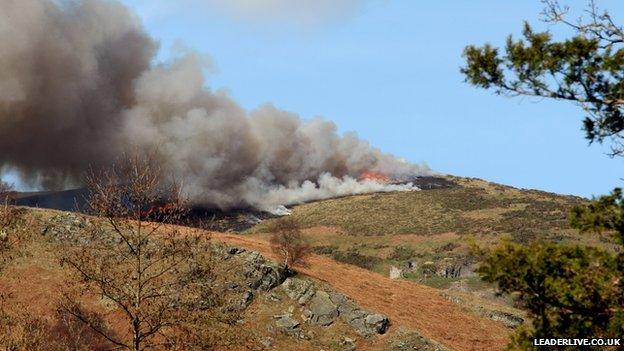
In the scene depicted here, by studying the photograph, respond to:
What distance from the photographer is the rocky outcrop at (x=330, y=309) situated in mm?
28609

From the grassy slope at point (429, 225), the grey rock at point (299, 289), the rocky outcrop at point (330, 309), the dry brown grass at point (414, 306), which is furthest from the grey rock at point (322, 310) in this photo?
the grassy slope at point (429, 225)

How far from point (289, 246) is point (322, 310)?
5.26m

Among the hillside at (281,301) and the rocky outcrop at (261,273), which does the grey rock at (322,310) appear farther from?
the rocky outcrop at (261,273)

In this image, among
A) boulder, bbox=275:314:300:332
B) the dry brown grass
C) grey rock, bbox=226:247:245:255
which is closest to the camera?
boulder, bbox=275:314:300:332

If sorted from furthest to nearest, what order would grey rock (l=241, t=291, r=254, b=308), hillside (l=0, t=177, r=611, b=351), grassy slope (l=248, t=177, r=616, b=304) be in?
1. grassy slope (l=248, t=177, r=616, b=304)
2. grey rock (l=241, t=291, r=254, b=308)
3. hillside (l=0, t=177, r=611, b=351)

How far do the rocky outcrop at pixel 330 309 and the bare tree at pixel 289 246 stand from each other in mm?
1693

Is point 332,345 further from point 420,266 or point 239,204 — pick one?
point 239,204

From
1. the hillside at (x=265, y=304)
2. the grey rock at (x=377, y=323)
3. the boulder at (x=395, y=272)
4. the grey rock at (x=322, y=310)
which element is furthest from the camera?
the boulder at (x=395, y=272)

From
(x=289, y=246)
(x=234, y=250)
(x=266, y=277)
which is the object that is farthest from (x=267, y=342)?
(x=289, y=246)

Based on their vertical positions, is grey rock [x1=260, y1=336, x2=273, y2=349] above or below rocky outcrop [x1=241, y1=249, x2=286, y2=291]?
below

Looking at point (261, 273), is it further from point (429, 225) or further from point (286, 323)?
point (429, 225)

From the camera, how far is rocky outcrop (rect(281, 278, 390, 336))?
1126 inches

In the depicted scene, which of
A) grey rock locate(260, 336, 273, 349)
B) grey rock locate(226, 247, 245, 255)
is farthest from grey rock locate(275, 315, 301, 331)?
grey rock locate(226, 247, 245, 255)

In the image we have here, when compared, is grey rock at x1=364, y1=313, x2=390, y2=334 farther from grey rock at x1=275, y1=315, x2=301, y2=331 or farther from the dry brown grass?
grey rock at x1=275, y1=315, x2=301, y2=331
